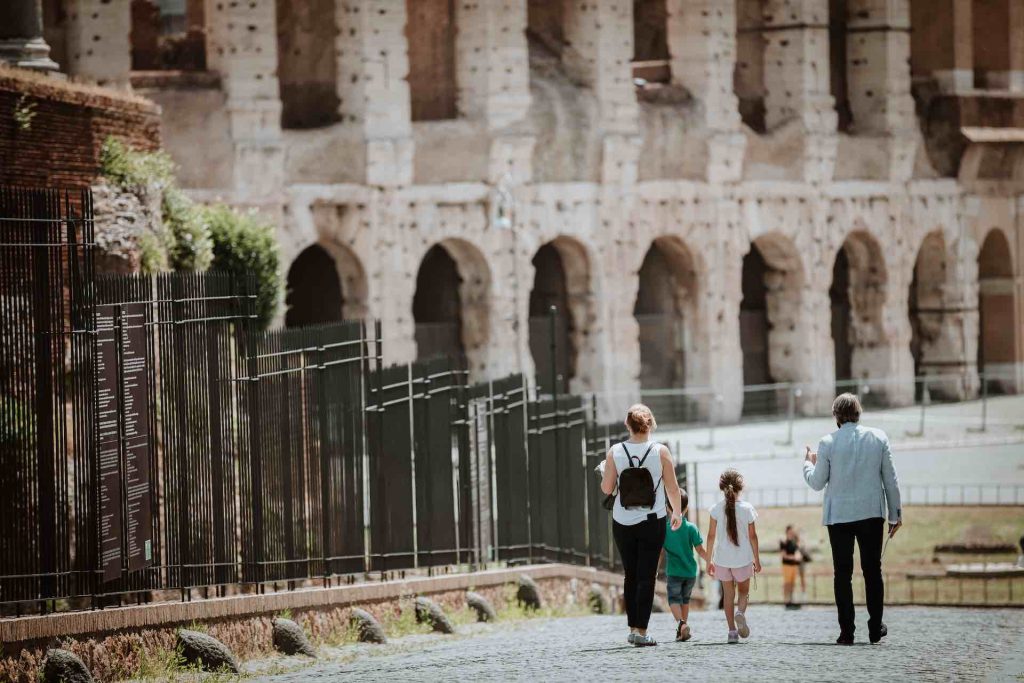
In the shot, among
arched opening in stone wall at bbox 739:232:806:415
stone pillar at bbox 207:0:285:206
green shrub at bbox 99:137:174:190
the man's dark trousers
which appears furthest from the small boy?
arched opening in stone wall at bbox 739:232:806:415

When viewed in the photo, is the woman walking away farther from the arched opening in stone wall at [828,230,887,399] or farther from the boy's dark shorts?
the arched opening in stone wall at [828,230,887,399]

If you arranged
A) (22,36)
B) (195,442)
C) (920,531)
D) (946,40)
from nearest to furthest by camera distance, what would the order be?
(195,442) < (22,36) < (920,531) < (946,40)

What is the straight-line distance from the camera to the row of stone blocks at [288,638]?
12008mm

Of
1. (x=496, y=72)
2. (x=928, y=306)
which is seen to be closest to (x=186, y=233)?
(x=496, y=72)

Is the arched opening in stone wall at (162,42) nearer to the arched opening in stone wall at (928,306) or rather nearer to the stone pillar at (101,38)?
the stone pillar at (101,38)

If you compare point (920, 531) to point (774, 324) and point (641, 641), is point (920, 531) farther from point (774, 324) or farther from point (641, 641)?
point (641, 641)

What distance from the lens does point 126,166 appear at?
20172 mm

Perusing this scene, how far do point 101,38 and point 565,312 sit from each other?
40.1ft

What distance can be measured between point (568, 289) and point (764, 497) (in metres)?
9.90

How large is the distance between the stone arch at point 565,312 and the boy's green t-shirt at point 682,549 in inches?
1113

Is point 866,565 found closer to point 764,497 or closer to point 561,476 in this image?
point 561,476

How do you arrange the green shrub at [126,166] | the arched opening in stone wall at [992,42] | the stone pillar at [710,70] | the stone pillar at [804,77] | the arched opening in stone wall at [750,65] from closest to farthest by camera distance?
1. the green shrub at [126,166]
2. the stone pillar at [710,70]
3. the stone pillar at [804,77]
4. the arched opening in stone wall at [750,65]
5. the arched opening in stone wall at [992,42]

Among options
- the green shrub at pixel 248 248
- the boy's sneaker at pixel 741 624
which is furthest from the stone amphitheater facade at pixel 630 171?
the boy's sneaker at pixel 741 624

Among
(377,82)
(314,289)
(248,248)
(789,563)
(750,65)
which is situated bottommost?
(789,563)
